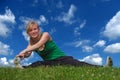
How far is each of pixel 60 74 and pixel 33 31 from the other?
141 inches

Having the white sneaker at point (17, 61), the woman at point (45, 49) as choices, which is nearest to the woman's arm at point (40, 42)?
the woman at point (45, 49)

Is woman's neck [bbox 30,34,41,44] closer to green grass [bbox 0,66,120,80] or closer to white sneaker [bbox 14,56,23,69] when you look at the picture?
white sneaker [bbox 14,56,23,69]

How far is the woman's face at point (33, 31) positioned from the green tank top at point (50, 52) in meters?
0.84

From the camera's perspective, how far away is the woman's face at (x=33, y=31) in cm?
1919

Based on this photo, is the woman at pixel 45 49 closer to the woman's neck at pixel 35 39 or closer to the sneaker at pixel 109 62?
the woman's neck at pixel 35 39

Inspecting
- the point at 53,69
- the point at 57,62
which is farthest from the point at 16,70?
the point at 57,62

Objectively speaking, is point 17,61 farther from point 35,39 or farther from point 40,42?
point 35,39

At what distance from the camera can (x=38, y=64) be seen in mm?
19703

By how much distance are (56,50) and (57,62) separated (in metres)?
0.60

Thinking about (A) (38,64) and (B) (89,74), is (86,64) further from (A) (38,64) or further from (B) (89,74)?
(B) (89,74)

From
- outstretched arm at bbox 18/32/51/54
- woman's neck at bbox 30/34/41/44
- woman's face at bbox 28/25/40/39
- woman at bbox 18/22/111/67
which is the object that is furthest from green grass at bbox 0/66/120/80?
woman's neck at bbox 30/34/41/44

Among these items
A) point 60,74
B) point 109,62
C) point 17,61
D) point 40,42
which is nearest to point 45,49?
point 40,42

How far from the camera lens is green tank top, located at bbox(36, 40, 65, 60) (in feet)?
65.5

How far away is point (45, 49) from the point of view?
19.9 m
